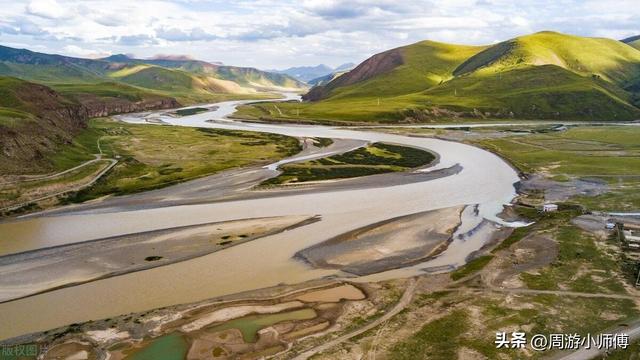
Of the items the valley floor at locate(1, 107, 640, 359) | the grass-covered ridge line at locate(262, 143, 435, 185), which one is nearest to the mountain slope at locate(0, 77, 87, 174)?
the grass-covered ridge line at locate(262, 143, 435, 185)

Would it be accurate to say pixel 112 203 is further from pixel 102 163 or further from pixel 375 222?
pixel 375 222

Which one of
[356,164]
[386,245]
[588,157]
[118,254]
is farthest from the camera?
[588,157]

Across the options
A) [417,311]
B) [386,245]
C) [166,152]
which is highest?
[166,152]

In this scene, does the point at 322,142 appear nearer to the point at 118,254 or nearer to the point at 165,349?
the point at 118,254

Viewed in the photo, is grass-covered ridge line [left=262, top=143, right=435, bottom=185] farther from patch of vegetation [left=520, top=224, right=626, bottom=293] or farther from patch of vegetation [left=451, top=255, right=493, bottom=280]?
patch of vegetation [left=520, top=224, right=626, bottom=293]

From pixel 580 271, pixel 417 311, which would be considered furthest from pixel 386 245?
pixel 580 271

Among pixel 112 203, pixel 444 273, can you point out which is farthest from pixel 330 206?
pixel 112 203

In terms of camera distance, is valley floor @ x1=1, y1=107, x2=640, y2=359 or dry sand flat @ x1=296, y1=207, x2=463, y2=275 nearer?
valley floor @ x1=1, y1=107, x2=640, y2=359
